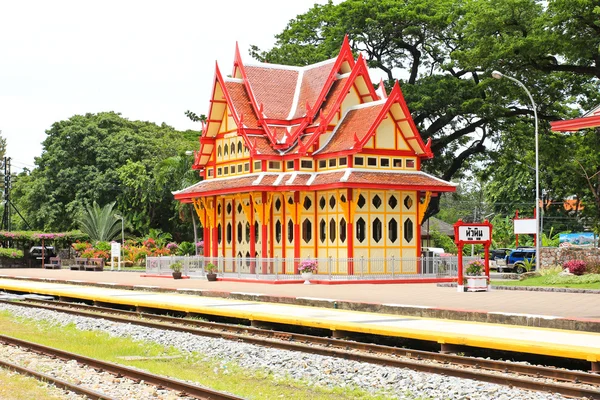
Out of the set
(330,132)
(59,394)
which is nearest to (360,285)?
(330,132)

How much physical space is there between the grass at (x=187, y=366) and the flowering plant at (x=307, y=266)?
50.0 ft

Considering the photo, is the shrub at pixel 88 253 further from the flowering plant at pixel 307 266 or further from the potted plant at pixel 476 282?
the potted plant at pixel 476 282

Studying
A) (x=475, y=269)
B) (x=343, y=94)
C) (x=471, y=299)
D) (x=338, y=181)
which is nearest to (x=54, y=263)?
(x=343, y=94)

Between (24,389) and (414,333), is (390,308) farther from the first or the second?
(24,389)

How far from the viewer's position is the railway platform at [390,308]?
14953mm

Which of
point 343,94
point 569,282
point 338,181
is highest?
point 343,94

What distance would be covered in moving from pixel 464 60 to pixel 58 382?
39742 millimetres

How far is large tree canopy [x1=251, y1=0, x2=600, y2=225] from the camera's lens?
149 ft

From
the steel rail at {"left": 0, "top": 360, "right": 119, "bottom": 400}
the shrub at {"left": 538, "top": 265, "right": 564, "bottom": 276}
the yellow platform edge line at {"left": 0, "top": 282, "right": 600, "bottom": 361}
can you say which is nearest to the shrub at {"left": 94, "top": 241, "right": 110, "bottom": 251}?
the shrub at {"left": 538, "top": 265, "right": 564, "bottom": 276}

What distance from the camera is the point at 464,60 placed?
160 ft

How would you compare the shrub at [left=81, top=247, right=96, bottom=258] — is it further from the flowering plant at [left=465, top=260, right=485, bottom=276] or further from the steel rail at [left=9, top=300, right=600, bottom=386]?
the flowering plant at [left=465, top=260, right=485, bottom=276]

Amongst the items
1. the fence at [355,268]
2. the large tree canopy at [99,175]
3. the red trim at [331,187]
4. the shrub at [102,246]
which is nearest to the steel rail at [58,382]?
the fence at [355,268]

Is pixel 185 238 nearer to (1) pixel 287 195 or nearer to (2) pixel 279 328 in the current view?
(1) pixel 287 195

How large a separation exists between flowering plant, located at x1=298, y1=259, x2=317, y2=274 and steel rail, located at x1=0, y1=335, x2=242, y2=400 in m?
19.2
